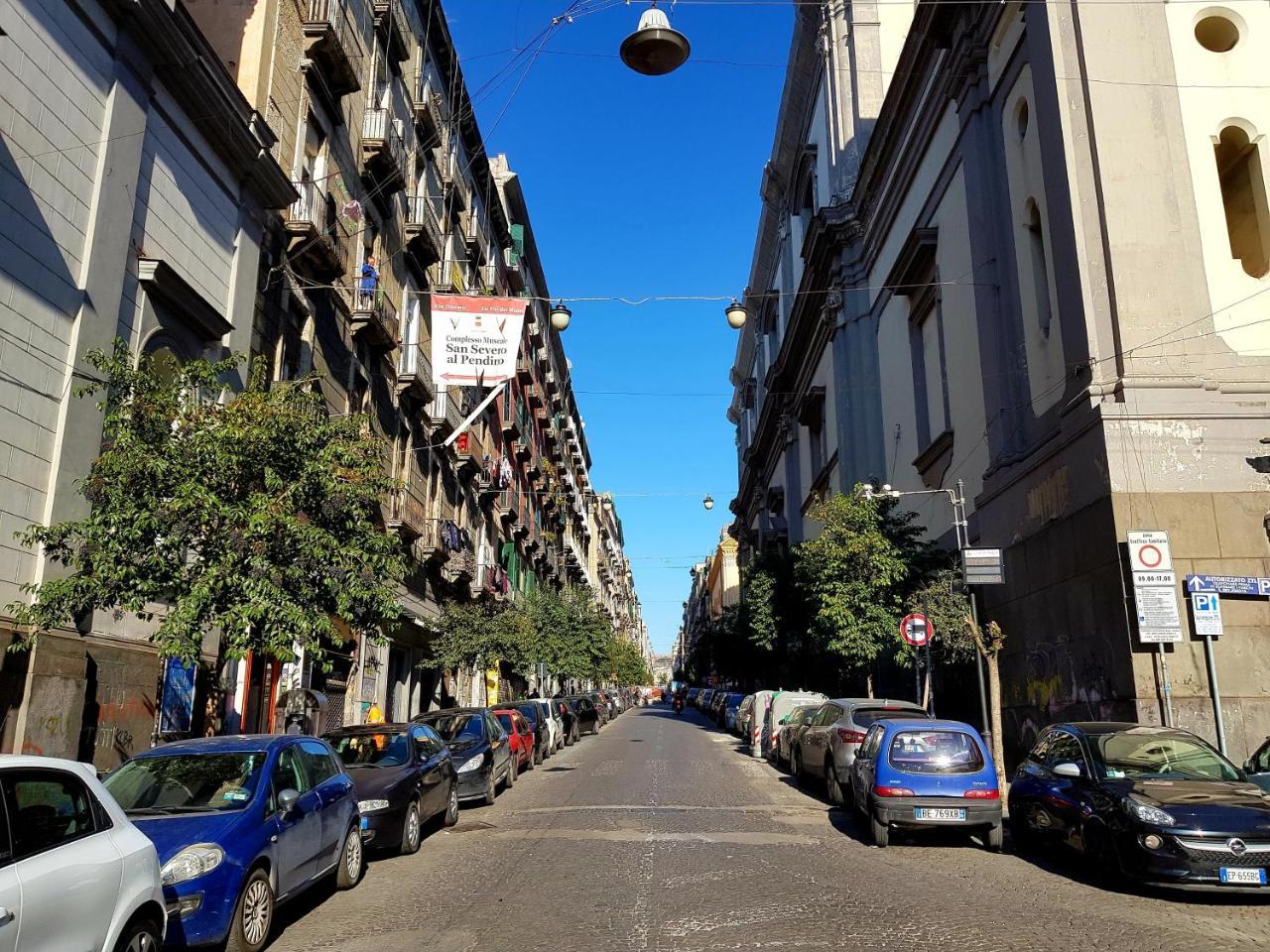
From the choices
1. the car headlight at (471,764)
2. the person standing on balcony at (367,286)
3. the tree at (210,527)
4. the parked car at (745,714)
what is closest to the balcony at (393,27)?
the person standing on balcony at (367,286)

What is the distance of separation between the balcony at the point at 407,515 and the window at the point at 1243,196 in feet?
60.7

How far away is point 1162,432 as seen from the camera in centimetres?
1639

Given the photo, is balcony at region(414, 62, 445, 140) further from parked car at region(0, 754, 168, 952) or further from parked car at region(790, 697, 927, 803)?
parked car at region(0, 754, 168, 952)

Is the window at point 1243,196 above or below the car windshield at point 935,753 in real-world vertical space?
above

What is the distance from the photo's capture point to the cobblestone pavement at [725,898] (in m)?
6.91

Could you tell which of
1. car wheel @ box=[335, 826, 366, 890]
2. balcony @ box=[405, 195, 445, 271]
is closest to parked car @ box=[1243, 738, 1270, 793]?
car wheel @ box=[335, 826, 366, 890]

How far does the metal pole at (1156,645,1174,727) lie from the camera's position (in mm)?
15031

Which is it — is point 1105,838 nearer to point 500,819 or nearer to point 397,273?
point 500,819

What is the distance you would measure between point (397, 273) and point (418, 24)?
27.6ft

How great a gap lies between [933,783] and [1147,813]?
298 centimetres

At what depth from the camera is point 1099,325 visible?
57.1 ft

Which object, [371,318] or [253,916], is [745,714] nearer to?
[371,318]

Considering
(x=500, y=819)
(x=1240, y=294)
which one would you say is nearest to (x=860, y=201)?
(x=1240, y=294)

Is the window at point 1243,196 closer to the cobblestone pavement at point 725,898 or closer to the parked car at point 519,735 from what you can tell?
the cobblestone pavement at point 725,898
